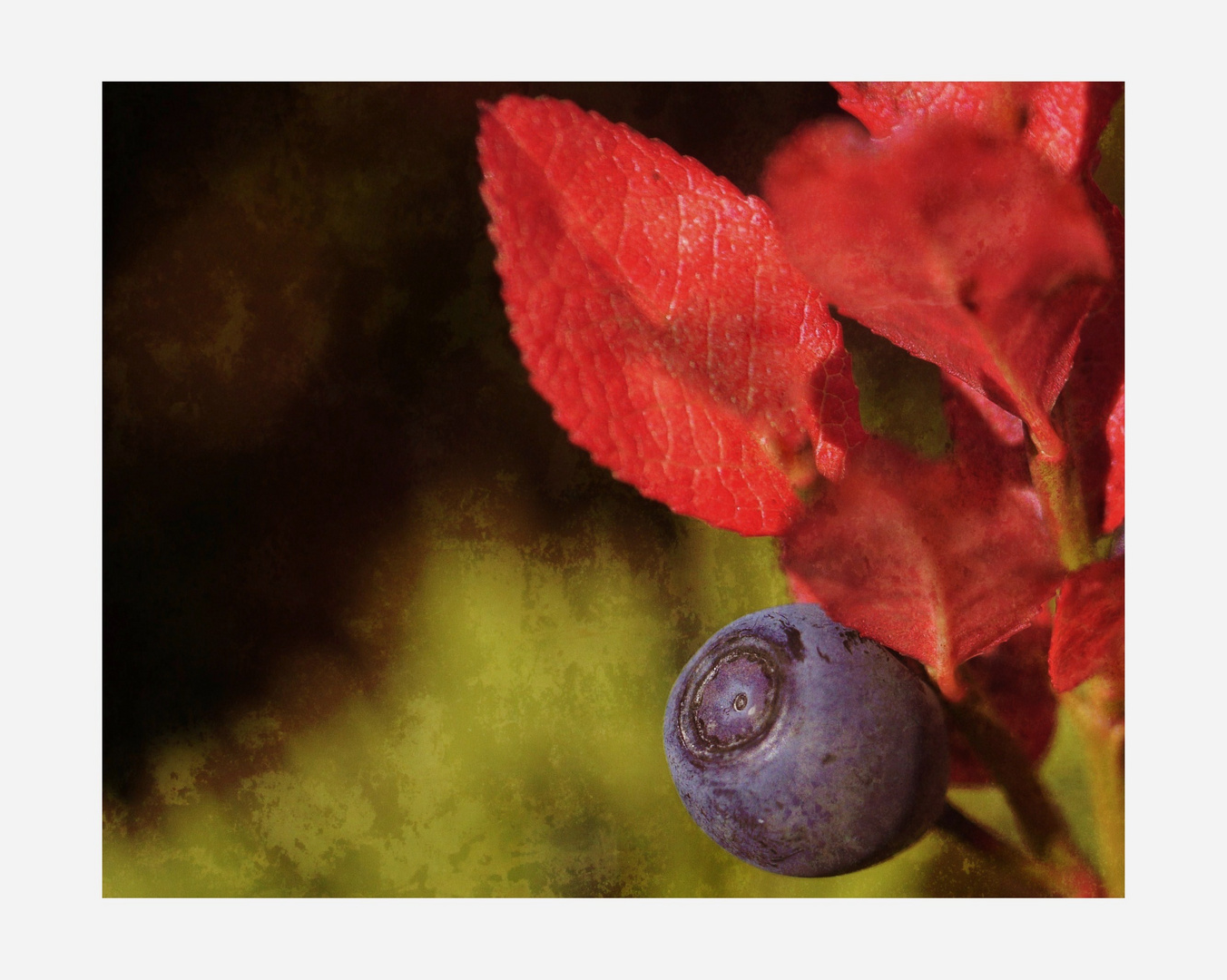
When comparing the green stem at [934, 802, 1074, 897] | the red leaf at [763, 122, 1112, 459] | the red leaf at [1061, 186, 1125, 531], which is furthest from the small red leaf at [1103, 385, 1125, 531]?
the green stem at [934, 802, 1074, 897]

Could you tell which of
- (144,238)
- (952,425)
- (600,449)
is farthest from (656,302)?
(144,238)

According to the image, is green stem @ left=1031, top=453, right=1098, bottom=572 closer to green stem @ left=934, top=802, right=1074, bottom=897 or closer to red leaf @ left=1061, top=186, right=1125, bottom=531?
red leaf @ left=1061, top=186, right=1125, bottom=531

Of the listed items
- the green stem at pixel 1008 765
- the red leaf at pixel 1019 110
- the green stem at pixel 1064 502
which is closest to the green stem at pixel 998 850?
the green stem at pixel 1008 765

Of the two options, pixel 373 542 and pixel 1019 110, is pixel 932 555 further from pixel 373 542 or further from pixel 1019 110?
pixel 373 542

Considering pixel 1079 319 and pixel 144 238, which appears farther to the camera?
pixel 144 238
